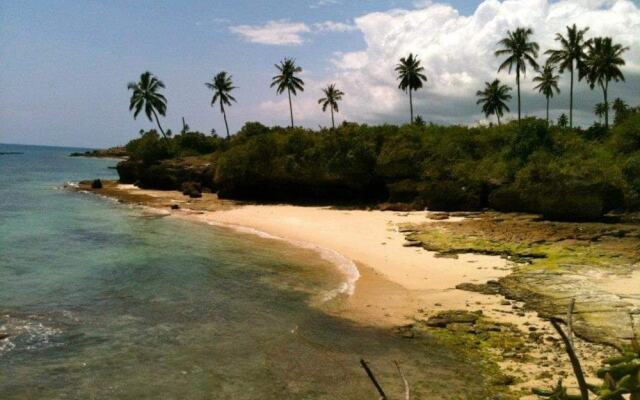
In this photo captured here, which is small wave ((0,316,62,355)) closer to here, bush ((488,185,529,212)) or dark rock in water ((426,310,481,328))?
dark rock in water ((426,310,481,328))

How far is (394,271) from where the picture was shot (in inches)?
798

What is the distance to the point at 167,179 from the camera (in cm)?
5853

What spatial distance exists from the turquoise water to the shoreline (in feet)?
4.14

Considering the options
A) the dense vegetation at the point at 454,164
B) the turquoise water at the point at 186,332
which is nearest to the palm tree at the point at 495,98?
the dense vegetation at the point at 454,164

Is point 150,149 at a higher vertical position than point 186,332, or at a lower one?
higher

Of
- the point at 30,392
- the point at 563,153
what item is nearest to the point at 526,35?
the point at 563,153

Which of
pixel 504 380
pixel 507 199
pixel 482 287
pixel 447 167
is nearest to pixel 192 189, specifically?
pixel 447 167

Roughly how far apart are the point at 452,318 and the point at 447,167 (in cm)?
2457

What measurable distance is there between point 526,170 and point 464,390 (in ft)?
80.5

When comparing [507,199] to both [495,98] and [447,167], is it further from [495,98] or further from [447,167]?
[495,98]

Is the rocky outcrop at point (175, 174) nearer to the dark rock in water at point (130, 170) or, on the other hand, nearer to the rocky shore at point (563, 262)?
the dark rock in water at point (130, 170)

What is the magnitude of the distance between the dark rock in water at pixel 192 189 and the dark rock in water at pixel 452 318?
39177 millimetres

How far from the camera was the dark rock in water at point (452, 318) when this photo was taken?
14.1 m

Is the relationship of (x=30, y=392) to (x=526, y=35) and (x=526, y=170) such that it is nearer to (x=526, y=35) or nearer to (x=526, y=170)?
(x=526, y=170)
